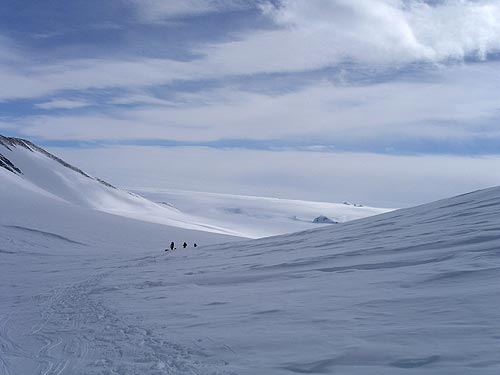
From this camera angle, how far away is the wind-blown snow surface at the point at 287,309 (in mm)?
6184

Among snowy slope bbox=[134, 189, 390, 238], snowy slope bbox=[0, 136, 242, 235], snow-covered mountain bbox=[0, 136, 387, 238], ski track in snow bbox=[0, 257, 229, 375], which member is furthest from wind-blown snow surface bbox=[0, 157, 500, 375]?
snowy slope bbox=[134, 189, 390, 238]

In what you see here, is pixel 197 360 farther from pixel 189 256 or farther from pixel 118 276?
pixel 189 256

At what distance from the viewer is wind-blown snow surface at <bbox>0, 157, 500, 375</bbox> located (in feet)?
20.3

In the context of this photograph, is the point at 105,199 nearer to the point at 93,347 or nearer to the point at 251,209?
the point at 251,209

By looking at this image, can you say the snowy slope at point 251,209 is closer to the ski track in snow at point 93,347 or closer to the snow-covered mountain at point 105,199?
the snow-covered mountain at point 105,199

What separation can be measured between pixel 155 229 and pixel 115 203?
4069cm

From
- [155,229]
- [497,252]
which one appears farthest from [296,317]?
[155,229]

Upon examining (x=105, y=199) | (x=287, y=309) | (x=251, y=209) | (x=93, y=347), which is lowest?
(x=93, y=347)

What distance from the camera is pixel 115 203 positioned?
80.5m

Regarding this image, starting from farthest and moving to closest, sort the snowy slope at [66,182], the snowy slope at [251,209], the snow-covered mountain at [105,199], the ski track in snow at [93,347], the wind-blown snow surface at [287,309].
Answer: the snowy slope at [251,209], the snowy slope at [66,182], the snow-covered mountain at [105,199], the ski track in snow at [93,347], the wind-blown snow surface at [287,309]

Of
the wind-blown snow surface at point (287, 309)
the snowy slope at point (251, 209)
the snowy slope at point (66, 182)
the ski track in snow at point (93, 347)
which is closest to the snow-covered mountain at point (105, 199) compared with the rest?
the snowy slope at point (66, 182)

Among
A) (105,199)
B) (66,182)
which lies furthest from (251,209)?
(66,182)

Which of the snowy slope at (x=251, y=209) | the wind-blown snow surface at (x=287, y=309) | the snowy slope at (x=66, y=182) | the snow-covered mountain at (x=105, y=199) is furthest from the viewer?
the snowy slope at (x=251, y=209)

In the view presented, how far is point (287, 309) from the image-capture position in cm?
869
